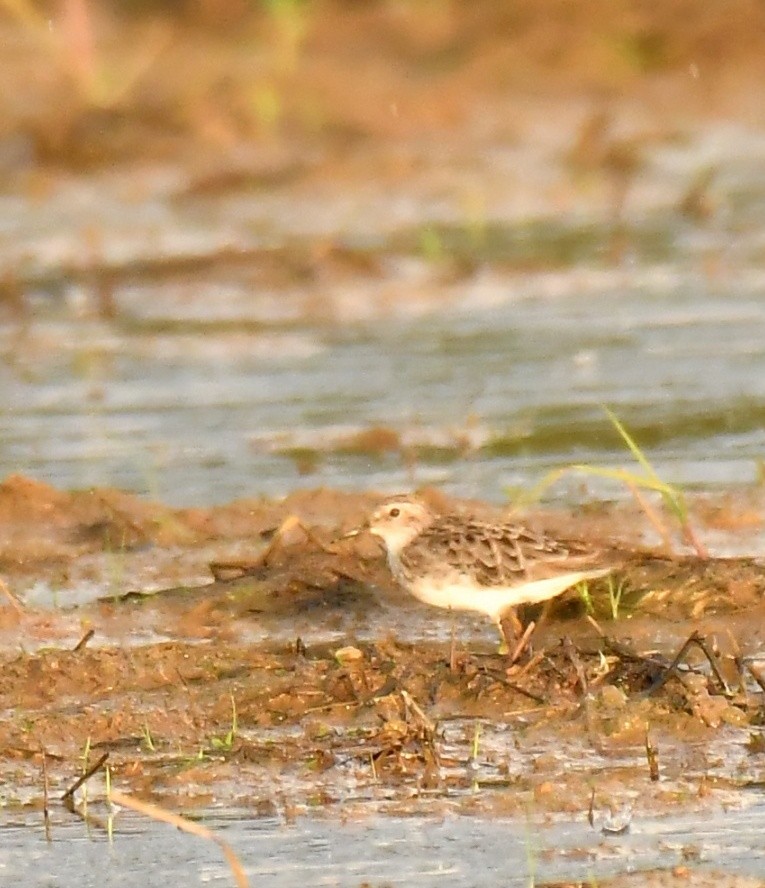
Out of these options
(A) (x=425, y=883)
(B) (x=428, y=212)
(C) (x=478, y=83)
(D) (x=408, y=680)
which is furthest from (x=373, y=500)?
(C) (x=478, y=83)

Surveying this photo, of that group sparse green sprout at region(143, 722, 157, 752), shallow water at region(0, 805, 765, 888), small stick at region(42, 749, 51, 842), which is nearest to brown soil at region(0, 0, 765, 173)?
sparse green sprout at region(143, 722, 157, 752)

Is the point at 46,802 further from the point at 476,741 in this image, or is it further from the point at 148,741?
the point at 476,741

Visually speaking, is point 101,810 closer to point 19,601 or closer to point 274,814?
point 274,814

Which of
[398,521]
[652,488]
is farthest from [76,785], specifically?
[652,488]

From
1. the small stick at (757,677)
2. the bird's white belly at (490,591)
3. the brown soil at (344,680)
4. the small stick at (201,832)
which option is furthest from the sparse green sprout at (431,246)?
the small stick at (201,832)

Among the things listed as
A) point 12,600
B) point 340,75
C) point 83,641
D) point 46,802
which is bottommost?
point 340,75

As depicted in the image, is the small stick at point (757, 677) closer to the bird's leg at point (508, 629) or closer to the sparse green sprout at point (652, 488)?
the bird's leg at point (508, 629)
